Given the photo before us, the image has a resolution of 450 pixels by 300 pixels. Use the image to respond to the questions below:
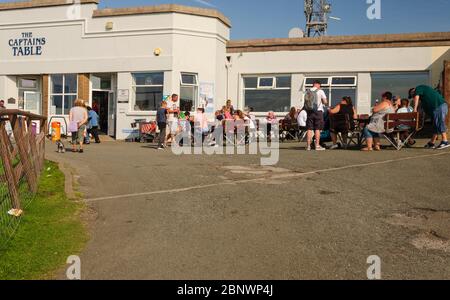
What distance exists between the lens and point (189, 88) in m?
22.8

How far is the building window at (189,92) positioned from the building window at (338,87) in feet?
18.0

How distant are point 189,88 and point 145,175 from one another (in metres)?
13.6

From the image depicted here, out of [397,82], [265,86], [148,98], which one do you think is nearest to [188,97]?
[148,98]

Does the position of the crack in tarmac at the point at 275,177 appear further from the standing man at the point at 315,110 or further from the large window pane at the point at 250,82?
the large window pane at the point at 250,82

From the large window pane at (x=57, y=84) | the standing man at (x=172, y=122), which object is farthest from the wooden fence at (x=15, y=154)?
the large window pane at (x=57, y=84)

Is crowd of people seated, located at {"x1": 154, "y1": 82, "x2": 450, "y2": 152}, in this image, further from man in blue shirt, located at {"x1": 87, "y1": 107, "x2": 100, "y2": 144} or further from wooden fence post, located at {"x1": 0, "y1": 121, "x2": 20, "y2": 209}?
wooden fence post, located at {"x1": 0, "y1": 121, "x2": 20, "y2": 209}

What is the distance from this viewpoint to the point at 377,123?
1312cm

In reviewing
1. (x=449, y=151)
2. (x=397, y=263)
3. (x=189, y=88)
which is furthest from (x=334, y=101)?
(x=397, y=263)

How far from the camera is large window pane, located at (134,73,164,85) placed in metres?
22.7

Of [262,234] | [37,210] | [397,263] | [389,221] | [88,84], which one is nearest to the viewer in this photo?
[397,263]

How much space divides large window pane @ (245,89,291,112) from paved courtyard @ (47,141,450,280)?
1307 cm

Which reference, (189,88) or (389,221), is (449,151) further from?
(189,88)

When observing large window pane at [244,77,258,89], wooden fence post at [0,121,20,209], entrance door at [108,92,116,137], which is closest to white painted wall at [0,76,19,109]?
entrance door at [108,92,116,137]
